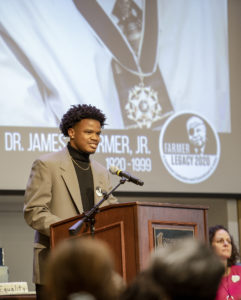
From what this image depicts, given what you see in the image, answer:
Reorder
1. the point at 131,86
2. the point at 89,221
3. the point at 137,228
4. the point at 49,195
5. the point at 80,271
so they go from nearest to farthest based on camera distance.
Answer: the point at 80,271
the point at 137,228
the point at 89,221
the point at 49,195
the point at 131,86

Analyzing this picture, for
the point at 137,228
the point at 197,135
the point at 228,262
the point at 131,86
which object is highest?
the point at 131,86

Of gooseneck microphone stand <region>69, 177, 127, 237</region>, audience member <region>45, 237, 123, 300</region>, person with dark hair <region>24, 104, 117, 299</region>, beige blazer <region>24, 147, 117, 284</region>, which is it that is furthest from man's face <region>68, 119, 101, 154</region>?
audience member <region>45, 237, 123, 300</region>

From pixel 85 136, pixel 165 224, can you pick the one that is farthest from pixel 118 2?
pixel 165 224

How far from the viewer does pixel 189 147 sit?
6344 millimetres

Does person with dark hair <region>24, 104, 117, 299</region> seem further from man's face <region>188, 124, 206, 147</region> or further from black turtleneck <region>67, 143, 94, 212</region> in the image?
man's face <region>188, 124, 206, 147</region>

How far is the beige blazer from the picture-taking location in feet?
11.9

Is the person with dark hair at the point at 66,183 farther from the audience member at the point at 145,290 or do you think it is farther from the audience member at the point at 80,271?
the audience member at the point at 80,271

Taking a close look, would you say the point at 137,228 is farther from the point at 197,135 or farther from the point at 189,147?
the point at 197,135

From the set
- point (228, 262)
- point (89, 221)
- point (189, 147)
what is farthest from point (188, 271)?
point (189, 147)

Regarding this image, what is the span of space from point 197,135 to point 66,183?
289 cm

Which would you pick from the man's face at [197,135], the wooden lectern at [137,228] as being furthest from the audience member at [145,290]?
the man's face at [197,135]

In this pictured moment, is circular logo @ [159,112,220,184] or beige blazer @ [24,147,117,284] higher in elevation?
circular logo @ [159,112,220,184]

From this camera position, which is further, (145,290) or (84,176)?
(84,176)

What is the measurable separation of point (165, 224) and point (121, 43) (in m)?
3.29
